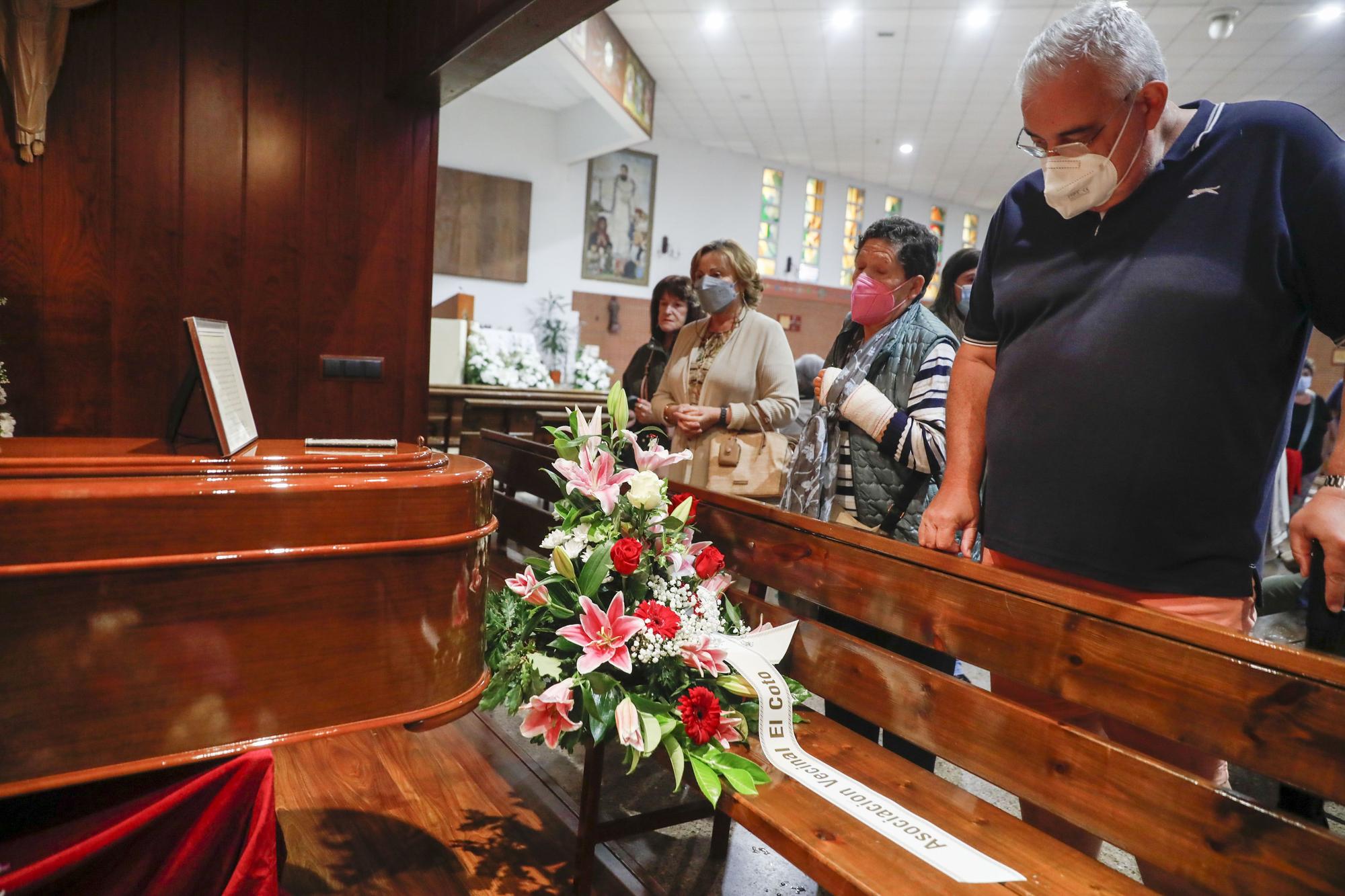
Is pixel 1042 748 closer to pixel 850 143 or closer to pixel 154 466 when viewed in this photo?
pixel 154 466

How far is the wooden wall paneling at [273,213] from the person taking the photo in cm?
288

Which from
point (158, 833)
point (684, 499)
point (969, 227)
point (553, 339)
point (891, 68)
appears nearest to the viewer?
point (158, 833)

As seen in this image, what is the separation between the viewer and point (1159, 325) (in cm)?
127

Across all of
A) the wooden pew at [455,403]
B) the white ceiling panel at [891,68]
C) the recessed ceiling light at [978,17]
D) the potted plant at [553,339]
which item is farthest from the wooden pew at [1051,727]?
the potted plant at [553,339]

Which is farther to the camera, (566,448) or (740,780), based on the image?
Result: (566,448)

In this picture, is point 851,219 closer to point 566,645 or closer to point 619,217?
point 619,217

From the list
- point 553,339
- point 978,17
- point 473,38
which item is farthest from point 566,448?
point 553,339

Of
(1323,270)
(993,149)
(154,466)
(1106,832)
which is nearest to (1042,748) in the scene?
(1106,832)

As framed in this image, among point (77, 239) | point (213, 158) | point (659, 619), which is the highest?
point (213, 158)

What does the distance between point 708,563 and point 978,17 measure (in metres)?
7.99

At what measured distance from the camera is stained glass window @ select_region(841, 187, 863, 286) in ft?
48.6

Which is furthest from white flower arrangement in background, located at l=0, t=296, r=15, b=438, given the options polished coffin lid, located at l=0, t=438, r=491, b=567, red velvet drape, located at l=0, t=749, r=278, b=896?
red velvet drape, located at l=0, t=749, r=278, b=896

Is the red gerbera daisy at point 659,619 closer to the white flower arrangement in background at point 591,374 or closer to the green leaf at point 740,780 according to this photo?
the green leaf at point 740,780

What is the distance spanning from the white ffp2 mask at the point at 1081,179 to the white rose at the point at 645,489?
0.88 m
